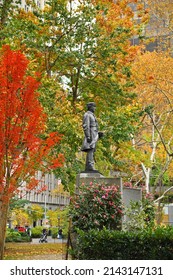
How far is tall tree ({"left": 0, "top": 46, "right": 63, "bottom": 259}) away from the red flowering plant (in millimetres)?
3894

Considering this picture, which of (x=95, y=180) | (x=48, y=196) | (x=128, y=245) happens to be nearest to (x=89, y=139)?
(x=95, y=180)

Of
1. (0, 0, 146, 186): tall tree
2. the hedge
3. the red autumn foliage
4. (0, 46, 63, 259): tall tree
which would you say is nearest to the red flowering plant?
the hedge

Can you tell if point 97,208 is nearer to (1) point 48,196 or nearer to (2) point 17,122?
(2) point 17,122

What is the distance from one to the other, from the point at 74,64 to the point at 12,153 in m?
6.05

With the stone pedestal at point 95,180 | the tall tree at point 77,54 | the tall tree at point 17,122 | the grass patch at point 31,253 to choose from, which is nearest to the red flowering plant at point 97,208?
the stone pedestal at point 95,180

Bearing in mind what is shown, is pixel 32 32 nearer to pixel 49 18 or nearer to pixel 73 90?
pixel 49 18

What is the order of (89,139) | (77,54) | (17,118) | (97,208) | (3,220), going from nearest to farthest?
(97,208)
(89,139)
(17,118)
(3,220)
(77,54)

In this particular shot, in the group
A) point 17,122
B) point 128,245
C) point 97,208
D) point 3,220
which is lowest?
point 128,245

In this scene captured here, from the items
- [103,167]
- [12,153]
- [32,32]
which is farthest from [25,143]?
[103,167]

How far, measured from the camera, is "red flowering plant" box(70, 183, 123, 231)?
12.7 m

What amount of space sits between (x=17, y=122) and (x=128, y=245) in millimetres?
8076

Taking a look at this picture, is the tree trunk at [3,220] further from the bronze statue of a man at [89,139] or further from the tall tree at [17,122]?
the bronze statue of a man at [89,139]

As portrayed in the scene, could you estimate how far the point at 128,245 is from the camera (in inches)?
399

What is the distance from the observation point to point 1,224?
18.5 meters
